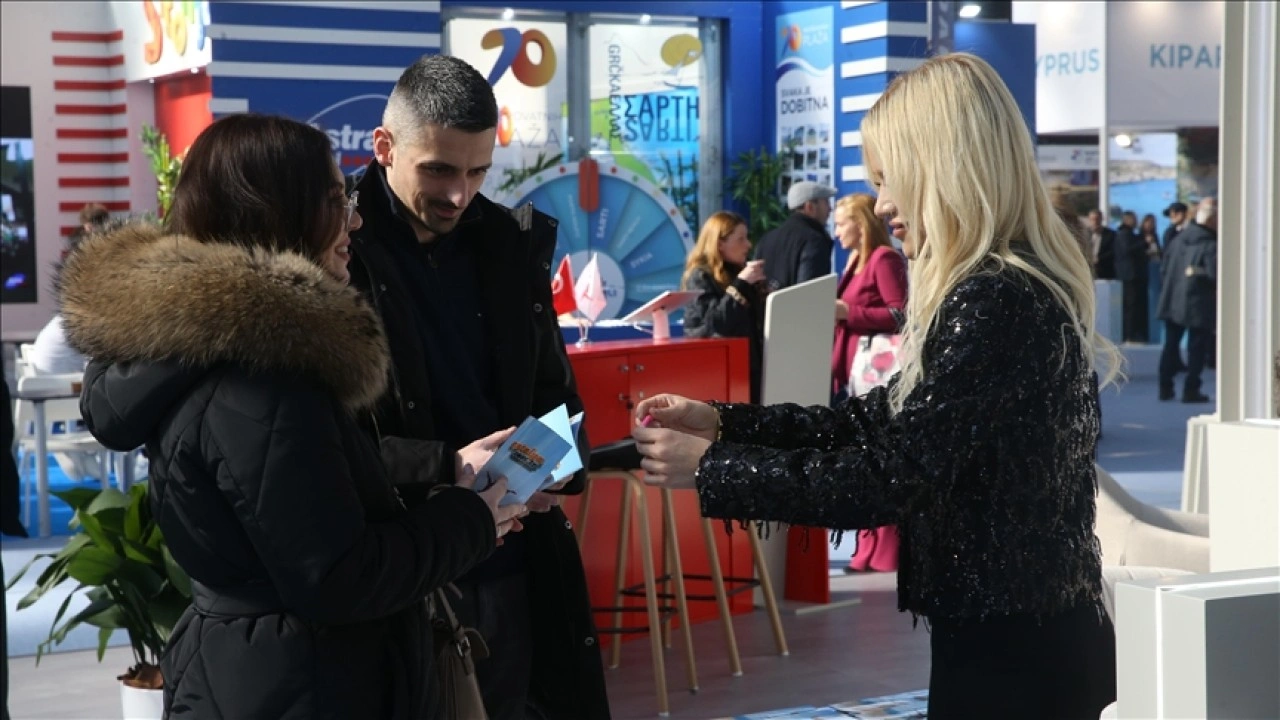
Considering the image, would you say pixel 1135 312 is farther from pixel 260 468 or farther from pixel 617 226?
pixel 260 468

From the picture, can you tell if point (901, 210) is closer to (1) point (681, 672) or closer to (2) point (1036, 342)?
(2) point (1036, 342)

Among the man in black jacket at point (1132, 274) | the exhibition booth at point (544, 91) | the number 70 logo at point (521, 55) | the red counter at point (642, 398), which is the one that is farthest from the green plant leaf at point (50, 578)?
the man in black jacket at point (1132, 274)

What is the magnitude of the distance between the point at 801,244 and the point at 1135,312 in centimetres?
936

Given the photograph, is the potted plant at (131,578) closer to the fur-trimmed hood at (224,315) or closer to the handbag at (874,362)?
the fur-trimmed hood at (224,315)

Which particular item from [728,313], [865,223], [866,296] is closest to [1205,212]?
[865,223]

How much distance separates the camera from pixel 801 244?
840 centimetres

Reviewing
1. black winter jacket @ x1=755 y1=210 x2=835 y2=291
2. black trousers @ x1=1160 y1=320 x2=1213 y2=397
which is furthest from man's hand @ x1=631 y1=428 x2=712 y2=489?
black trousers @ x1=1160 y1=320 x2=1213 y2=397

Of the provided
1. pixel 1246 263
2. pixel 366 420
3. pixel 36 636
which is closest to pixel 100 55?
pixel 36 636

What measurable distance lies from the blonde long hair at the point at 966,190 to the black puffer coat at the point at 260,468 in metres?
0.68

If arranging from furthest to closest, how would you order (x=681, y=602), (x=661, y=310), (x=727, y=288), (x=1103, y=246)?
(x=1103, y=246) < (x=727, y=288) < (x=661, y=310) < (x=681, y=602)

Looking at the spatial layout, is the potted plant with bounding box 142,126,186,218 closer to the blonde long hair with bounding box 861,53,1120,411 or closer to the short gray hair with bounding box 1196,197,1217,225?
the short gray hair with bounding box 1196,197,1217,225

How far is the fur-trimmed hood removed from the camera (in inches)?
66.3

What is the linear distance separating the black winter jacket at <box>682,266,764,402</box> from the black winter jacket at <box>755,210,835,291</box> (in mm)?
1245

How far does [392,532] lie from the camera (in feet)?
5.76
